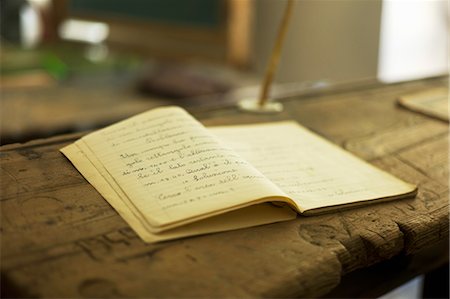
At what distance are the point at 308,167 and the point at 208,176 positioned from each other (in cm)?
23

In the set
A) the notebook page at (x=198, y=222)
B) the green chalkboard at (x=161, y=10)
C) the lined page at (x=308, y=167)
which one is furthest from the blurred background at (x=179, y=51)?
the notebook page at (x=198, y=222)

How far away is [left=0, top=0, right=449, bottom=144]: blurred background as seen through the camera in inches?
123

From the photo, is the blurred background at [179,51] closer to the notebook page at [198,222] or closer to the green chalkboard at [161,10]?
the green chalkboard at [161,10]

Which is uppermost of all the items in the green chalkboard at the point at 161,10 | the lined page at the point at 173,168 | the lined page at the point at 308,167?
the lined page at the point at 173,168

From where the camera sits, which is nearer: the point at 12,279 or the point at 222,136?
the point at 12,279

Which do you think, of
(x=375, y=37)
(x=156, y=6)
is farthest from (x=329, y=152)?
(x=156, y=6)

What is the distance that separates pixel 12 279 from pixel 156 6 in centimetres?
360

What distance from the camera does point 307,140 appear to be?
1.22m

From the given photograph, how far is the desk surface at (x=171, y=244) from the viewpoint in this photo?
2.23ft

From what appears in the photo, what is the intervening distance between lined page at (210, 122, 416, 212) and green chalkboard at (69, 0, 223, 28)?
270cm

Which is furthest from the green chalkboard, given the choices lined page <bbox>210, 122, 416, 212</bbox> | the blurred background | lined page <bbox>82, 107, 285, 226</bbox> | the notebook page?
the notebook page

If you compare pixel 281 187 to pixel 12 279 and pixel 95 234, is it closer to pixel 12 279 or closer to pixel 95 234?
pixel 95 234

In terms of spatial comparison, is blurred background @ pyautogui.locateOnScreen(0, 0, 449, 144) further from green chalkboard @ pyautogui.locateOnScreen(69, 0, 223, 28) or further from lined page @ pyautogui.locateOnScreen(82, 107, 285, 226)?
lined page @ pyautogui.locateOnScreen(82, 107, 285, 226)

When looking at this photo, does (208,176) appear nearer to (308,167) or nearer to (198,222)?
(198,222)
